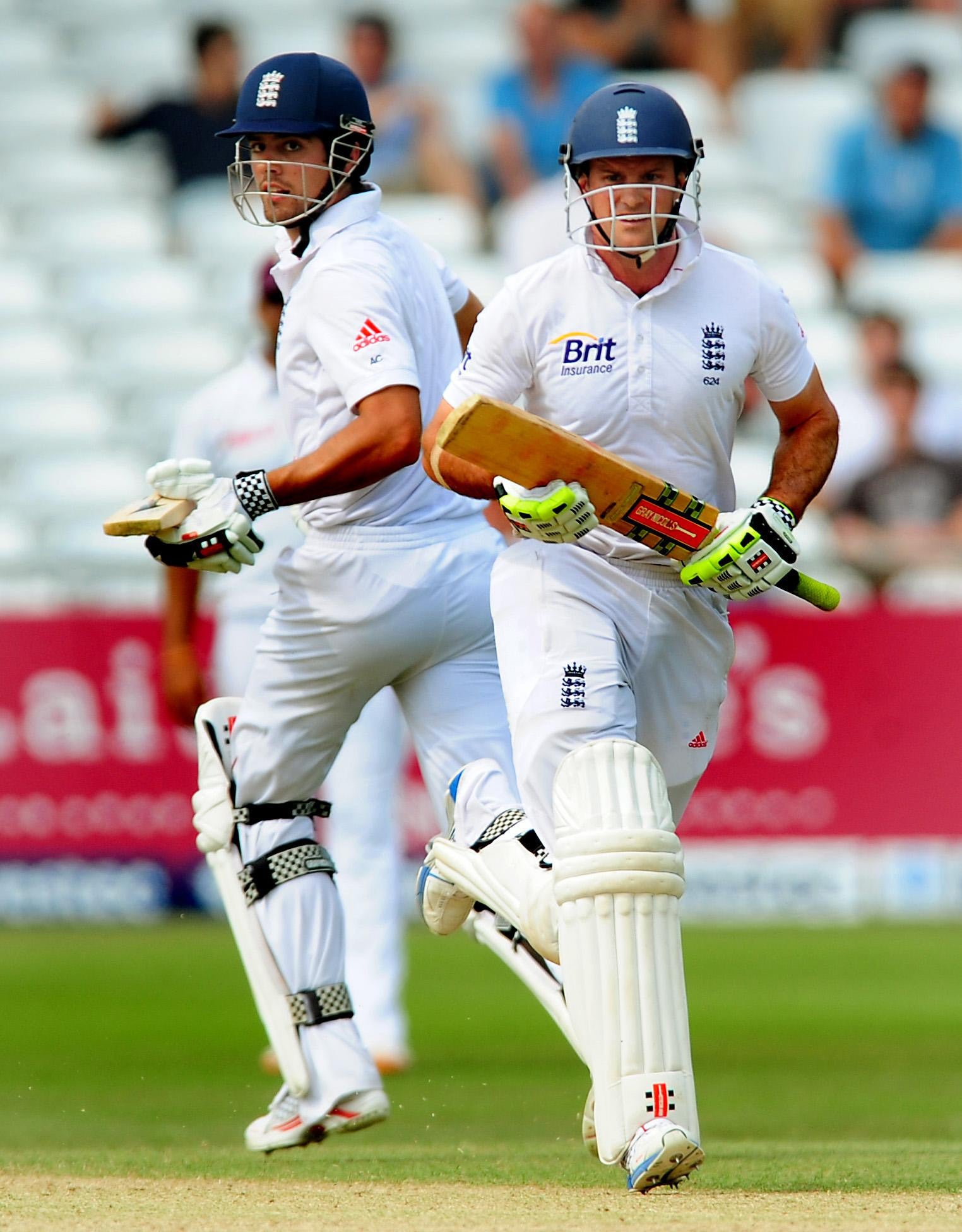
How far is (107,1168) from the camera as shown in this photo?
4.34 m

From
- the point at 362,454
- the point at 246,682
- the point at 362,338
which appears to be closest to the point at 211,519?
the point at 362,454

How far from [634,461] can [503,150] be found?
9283mm

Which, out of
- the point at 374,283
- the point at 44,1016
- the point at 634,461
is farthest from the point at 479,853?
the point at 44,1016

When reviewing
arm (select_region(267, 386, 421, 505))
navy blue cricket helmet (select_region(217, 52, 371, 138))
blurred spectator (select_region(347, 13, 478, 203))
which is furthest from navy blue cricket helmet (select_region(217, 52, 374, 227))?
blurred spectator (select_region(347, 13, 478, 203))

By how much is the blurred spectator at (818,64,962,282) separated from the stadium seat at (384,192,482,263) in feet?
7.21

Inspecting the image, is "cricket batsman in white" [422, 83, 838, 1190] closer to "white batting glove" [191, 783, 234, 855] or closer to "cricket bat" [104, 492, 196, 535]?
"cricket bat" [104, 492, 196, 535]

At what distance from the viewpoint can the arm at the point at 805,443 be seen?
4.20 meters

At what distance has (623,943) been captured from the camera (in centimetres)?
370

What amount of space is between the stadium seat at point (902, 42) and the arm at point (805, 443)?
10.6 meters

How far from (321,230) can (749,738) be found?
5351mm

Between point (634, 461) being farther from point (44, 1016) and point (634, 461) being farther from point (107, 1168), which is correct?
point (44, 1016)

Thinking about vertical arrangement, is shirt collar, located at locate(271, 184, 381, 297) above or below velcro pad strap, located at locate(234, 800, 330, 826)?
above

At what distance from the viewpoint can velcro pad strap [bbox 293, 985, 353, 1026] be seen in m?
4.61

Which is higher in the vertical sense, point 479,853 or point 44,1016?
point 479,853
